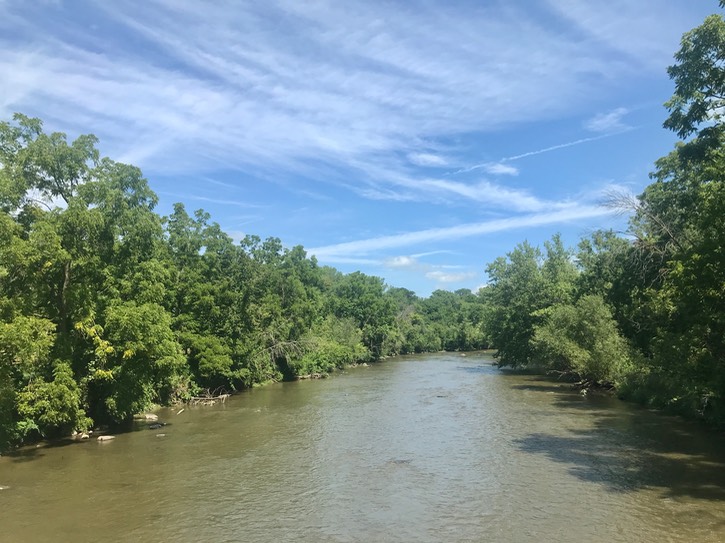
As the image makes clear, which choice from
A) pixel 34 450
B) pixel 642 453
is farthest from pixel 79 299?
pixel 642 453

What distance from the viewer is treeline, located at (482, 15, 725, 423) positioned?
58.3 ft

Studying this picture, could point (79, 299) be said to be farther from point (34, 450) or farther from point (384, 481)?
point (384, 481)

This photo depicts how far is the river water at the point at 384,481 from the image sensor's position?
44.3 feet

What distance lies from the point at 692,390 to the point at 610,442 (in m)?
4.32

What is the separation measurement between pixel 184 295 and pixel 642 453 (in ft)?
107

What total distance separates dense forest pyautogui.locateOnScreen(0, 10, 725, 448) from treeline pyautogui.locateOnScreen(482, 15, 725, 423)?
87mm

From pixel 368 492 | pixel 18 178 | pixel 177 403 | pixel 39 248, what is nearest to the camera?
pixel 368 492

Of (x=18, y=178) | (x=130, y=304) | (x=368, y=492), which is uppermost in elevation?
(x=18, y=178)

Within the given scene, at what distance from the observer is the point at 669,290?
2291cm

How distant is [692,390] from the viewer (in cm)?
2227

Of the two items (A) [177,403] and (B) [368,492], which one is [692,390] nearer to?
(B) [368,492]

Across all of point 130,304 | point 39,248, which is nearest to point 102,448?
point 130,304

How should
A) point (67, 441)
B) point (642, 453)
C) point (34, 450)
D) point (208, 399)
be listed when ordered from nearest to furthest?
1. point (642, 453)
2. point (34, 450)
3. point (67, 441)
4. point (208, 399)

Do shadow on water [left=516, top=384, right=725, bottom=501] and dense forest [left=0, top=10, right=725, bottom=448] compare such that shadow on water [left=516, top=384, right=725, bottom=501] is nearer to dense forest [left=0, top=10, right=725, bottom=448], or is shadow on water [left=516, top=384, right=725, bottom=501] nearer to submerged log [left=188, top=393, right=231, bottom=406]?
dense forest [left=0, top=10, right=725, bottom=448]
